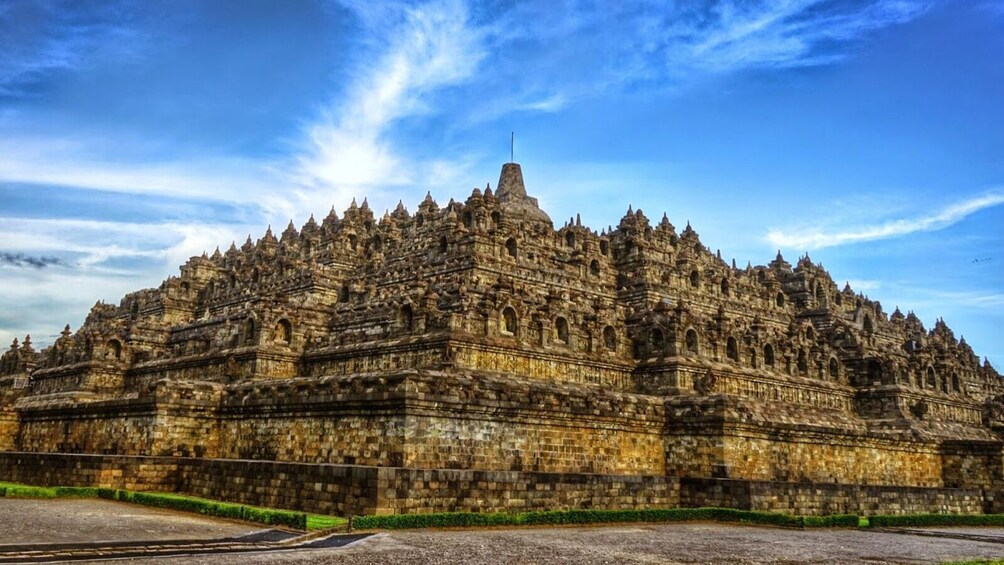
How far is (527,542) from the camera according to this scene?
941 inches

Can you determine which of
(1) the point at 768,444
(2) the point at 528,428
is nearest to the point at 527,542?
(2) the point at 528,428

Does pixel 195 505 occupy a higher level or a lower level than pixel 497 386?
lower

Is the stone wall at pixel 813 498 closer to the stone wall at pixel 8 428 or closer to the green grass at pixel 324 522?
the green grass at pixel 324 522

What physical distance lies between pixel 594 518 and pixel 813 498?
35.3 ft

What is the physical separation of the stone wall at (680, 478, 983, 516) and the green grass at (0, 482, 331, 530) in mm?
15496

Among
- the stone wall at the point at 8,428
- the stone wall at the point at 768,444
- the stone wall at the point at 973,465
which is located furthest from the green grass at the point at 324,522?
the stone wall at the point at 973,465

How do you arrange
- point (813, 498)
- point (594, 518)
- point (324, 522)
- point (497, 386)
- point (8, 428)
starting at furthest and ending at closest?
point (8, 428) < point (813, 498) < point (497, 386) < point (594, 518) < point (324, 522)

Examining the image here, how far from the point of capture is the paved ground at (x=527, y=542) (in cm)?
2019

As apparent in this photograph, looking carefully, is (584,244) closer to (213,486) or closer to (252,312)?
(252,312)

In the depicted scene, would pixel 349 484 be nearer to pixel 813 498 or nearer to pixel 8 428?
pixel 813 498

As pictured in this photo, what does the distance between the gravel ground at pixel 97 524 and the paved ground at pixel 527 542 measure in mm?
26

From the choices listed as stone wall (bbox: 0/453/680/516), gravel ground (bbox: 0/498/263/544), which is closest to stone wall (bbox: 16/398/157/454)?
stone wall (bbox: 0/453/680/516)

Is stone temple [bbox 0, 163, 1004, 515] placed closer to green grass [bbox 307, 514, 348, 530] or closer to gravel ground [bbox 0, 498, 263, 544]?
green grass [bbox 307, 514, 348, 530]

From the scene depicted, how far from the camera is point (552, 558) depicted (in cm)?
2067
